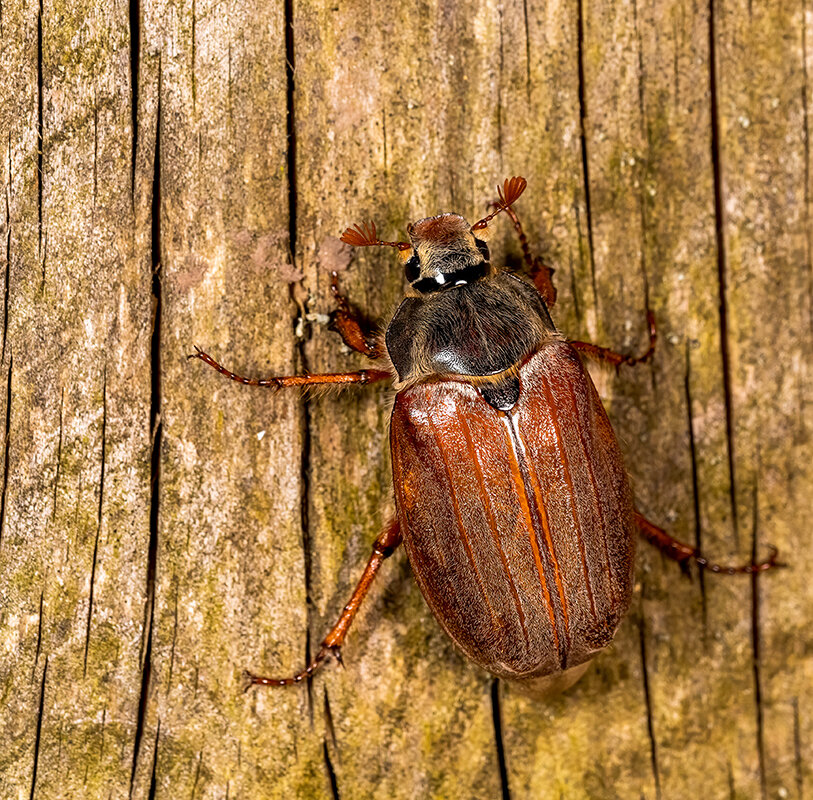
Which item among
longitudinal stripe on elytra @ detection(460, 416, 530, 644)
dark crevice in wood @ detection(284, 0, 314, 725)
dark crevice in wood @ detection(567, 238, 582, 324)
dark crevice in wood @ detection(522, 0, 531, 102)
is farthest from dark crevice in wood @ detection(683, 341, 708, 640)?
dark crevice in wood @ detection(284, 0, 314, 725)

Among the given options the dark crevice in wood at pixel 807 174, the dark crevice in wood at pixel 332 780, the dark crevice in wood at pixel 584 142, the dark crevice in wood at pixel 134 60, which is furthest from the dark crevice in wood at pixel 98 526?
the dark crevice in wood at pixel 807 174

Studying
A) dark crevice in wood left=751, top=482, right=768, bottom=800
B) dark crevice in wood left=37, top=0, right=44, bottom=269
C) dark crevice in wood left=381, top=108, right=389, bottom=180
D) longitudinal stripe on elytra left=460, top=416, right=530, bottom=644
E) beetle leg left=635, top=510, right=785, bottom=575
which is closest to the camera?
longitudinal stripe on elytra left=460, top=416, right=530, bottom=644

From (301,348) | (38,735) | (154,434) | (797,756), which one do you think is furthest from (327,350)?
(797,756)

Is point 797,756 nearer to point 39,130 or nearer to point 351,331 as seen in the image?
point 351,331

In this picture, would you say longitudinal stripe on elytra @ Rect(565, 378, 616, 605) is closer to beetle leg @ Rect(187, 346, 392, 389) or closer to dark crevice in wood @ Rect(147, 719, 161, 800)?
beetle leg @ Rect(187, 346, 392, 389)

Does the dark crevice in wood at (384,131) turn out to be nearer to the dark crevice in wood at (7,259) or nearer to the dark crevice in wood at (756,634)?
the dark crevice in wood at (7,259)

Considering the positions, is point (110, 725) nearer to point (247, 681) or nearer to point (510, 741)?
point (247, 681)
